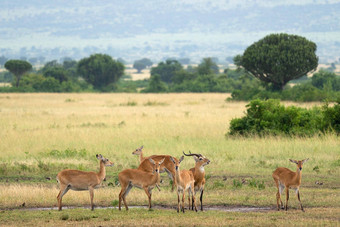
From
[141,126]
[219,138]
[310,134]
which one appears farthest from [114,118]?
[310,134]

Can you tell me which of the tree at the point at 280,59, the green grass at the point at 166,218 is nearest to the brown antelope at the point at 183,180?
the green grass at the point at 166,218

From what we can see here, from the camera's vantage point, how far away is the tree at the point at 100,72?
311ft

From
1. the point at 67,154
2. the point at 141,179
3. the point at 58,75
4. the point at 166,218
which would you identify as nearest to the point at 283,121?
the point at 67,154

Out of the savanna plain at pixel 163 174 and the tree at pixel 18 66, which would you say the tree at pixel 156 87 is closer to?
the tree at pixel 18 66

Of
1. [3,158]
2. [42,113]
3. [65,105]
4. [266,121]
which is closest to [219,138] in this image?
[266,121]

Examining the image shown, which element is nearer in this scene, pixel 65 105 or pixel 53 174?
pixel 53 174

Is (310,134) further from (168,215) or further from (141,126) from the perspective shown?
(168,215)

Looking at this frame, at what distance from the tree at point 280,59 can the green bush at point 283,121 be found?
94.9ft

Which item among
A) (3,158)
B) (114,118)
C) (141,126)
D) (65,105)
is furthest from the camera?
(65,105)

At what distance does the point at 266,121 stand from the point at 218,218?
1671 cm

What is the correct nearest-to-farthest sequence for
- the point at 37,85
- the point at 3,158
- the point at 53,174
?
the point at 53,174 < the point at 3,158 < the point at 37,85

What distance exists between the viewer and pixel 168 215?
12.0 meters

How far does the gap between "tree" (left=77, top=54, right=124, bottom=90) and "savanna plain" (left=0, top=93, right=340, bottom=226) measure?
56.4 m

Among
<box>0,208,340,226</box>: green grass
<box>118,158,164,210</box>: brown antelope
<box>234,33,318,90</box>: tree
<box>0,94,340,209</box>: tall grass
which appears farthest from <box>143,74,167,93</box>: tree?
<box>0,208,340,226</box>: green grass
